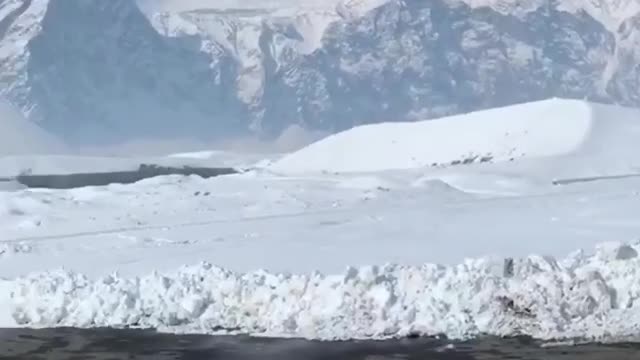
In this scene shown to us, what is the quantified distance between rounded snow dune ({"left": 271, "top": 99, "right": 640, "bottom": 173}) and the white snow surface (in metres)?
0.19

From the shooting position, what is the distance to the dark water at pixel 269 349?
39.1 feet

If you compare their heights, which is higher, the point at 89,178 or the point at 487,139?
the point at 487,139

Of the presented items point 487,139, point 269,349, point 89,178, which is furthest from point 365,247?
point 89,178

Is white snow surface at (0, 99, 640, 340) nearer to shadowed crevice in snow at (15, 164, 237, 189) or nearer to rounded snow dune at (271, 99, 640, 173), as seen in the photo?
rounded snow dune at (271, 99, 640, 173)

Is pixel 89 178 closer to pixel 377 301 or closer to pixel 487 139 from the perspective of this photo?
pixel 487 139

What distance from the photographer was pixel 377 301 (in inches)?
557

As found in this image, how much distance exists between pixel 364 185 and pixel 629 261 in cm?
2550

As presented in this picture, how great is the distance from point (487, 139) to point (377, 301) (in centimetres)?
3756

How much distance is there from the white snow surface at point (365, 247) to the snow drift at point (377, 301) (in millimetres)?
28

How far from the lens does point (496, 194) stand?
36719 millimetres

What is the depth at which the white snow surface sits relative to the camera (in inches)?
549

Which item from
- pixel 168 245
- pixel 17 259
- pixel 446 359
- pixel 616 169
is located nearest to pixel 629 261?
pixel 446 359

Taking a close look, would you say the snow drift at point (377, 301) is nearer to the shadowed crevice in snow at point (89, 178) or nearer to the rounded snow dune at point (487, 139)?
the rounded snow dune at point (487, 139)

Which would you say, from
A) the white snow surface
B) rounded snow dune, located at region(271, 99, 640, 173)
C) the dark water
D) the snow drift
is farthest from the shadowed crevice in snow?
the dark water
